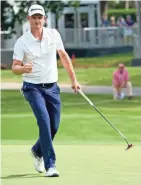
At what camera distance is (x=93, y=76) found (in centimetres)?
3509

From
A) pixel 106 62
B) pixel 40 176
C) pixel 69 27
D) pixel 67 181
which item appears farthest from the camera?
pixel 69 27

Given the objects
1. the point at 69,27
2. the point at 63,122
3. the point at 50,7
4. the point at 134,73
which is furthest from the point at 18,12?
the point at 63,122

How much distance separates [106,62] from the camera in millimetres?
41594

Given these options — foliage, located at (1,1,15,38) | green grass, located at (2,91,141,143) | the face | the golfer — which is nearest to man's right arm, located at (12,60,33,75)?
the golfer

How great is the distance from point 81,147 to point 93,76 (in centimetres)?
2305

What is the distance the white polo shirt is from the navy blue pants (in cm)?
9

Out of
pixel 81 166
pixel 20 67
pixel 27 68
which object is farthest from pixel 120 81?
pixel 27 68

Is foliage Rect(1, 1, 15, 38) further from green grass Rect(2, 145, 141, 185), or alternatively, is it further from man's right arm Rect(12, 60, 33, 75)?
man's right arm Rect(12, 60, 33, 75)

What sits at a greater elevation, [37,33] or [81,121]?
[37,33]

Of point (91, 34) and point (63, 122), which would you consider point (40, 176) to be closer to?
point (63, 122)

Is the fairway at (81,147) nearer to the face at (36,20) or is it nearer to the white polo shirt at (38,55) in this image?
the white polo shirt at (38,55)

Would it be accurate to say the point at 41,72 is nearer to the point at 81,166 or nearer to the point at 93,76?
the point at 81,166

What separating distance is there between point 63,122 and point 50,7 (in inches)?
1097

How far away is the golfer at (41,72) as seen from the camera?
907cm
